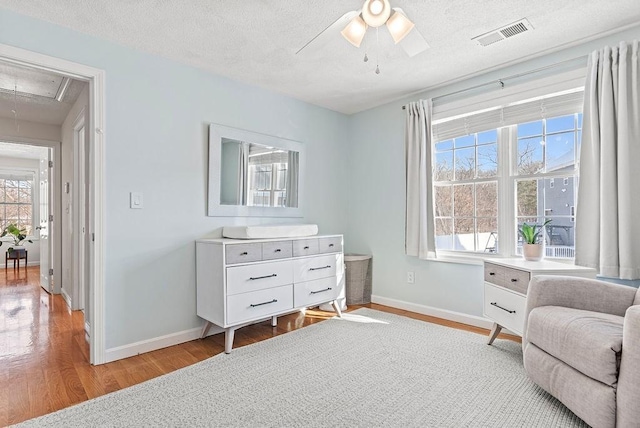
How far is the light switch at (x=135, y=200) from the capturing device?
2506mm

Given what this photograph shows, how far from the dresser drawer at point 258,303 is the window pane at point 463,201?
1798mm

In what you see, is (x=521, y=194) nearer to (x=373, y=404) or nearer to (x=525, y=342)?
(x=525, y=342)

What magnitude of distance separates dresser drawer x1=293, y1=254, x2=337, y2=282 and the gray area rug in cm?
58

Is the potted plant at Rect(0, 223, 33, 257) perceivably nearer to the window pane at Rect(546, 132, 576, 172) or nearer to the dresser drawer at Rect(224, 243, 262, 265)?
the dresser drawer at Rect(224, 243, 262, 265)

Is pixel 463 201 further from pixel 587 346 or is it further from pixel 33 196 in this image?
pixel 33 196

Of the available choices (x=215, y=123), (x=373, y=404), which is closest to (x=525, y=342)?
(x=373, y=404)

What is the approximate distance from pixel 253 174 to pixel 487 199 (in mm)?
2212

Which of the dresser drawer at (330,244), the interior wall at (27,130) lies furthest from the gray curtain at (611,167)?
the interior wall at (27,130)

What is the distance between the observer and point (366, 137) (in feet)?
13.4

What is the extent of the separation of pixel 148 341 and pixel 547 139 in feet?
11.6

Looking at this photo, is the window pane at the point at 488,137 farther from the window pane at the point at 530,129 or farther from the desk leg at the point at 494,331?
the desk leg at the point at 494,331

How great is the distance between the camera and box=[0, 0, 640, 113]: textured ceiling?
2.03m

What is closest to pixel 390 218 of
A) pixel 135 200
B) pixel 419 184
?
pixel 419 184

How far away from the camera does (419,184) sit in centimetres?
342
